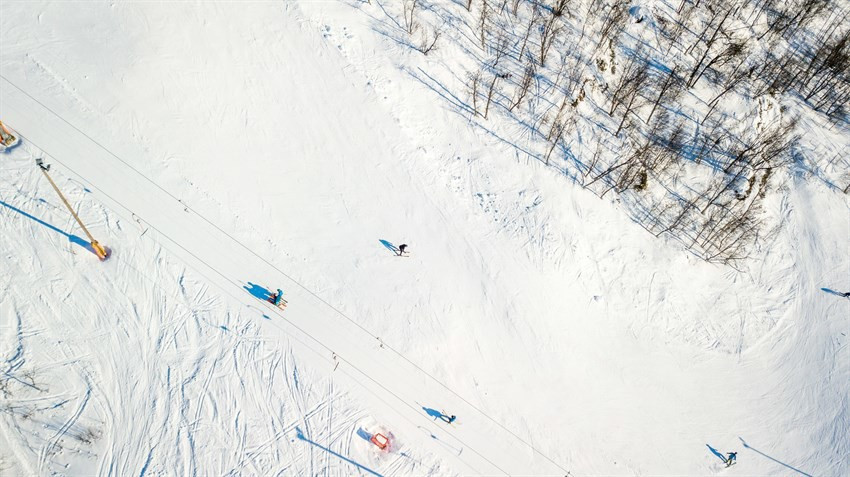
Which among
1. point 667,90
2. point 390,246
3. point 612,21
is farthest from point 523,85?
point 390,246

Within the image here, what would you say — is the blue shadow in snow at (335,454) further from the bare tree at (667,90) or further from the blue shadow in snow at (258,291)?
the bare tree at (667,90)

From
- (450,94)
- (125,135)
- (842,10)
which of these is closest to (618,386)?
(450,94)

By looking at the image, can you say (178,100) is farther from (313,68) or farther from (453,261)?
(453,261)

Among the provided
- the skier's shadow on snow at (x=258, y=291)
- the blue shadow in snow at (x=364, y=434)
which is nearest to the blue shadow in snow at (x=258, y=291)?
the skier's shadow on snow at (x=258, y=291)

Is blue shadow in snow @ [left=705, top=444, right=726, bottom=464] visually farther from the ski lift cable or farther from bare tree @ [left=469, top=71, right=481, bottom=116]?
bare tree @ [left=469, top=71, right=481, bottom=116]

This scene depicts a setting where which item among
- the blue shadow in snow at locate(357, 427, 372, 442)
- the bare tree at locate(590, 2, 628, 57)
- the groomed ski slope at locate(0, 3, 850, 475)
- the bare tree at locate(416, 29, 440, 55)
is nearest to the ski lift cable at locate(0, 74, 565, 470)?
the groomed ski slope at locate(0, 3, 850, 475)

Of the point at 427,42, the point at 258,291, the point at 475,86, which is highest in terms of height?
the point at 427,42

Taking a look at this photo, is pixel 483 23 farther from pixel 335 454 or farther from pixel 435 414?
pixel 335 454
